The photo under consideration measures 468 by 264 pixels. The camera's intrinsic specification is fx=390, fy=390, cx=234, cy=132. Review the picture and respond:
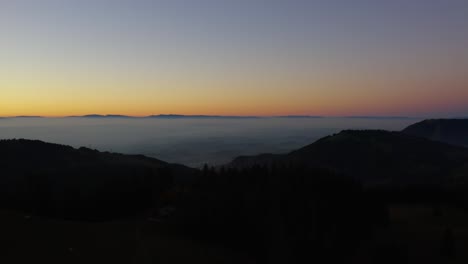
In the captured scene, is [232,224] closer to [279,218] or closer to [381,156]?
[279,218]

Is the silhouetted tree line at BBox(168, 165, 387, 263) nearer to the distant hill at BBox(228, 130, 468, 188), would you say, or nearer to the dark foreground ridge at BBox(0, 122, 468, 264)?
the dark foreground ridge at BBox(0, 122, 468, 264)

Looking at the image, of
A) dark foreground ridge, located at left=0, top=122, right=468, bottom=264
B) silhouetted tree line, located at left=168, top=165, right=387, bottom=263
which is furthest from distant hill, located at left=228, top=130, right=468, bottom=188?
silhouetted tree line, located at left=168, top=165, right=387, bottom=263

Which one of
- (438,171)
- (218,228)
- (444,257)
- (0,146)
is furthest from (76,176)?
(438,171)

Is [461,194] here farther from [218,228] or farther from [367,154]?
[367,154]

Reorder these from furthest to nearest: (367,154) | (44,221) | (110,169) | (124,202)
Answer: (367,154) < (110,169) < (124,202) < (44,221)

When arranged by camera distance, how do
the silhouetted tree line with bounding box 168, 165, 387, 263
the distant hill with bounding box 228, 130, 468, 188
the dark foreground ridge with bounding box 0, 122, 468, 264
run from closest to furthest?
the dark foreground ridge with bounding box 0, 122, 468, 264
the silhouetted tree line with bounding box 168, 165, 387, 263
the distant hill with bounding box 228, 130, 468, 188

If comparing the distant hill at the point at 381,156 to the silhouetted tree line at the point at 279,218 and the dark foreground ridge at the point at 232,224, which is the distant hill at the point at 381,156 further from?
the silhouetted tree line at the point at 279,218

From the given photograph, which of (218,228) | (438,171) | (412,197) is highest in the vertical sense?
(218,228)
